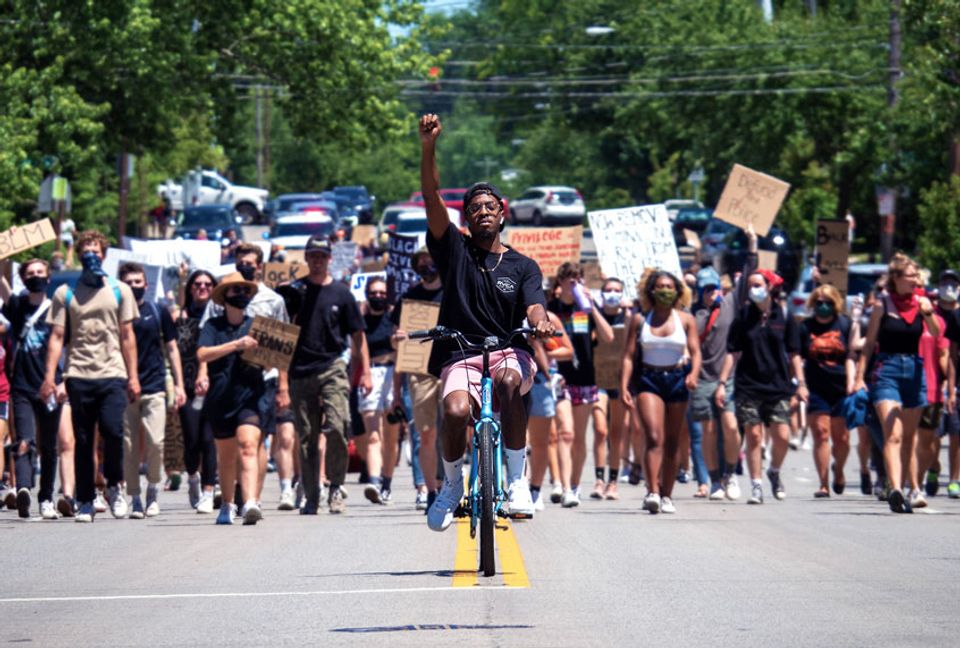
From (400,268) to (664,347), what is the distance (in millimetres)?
3859

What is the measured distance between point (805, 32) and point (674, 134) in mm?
14655

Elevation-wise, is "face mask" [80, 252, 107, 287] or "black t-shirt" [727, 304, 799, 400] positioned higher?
"face mask" [80, 252, 107, 287]

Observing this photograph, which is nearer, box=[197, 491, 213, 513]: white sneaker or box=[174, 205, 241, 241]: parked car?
box=[197, 491, 213, 513]: white sneaker

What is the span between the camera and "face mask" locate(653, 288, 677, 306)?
15.5 metres

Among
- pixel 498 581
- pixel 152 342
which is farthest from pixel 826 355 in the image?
pixel 498 581

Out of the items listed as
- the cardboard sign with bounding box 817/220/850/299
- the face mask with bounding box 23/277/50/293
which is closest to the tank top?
the face mask with bounding box 23/277/50/293

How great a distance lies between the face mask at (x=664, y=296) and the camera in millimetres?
15492

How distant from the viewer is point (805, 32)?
54.0 m

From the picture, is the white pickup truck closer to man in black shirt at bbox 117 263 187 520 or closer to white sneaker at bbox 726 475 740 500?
white sneaker at bbox 726 475 740 500

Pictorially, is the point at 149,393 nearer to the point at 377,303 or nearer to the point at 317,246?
the point at 317,246

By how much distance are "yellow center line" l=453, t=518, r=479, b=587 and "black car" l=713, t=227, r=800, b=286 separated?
34.1 metres

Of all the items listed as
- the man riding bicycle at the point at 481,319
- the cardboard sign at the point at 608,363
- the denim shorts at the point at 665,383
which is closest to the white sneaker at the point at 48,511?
the denim shorts at the point at 665,383

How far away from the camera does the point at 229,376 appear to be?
47.6 feet

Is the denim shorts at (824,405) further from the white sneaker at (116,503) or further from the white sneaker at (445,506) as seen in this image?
the white sneaker at (445,506)
